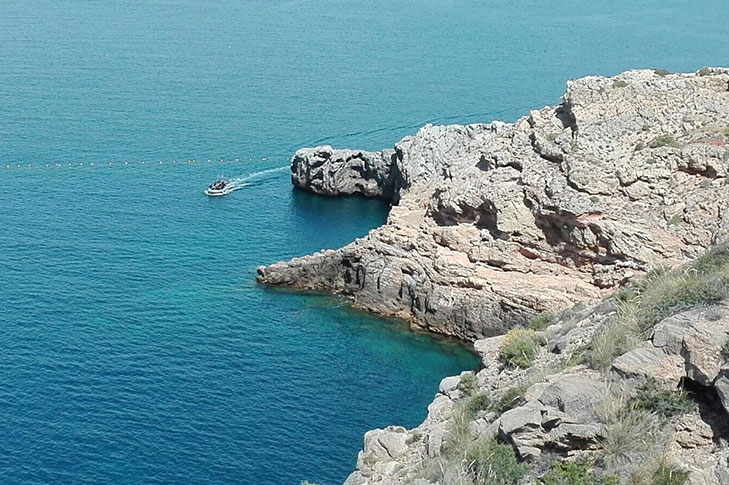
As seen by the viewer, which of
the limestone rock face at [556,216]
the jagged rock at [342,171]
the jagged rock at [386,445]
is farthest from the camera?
the jagged rock at [342,171]

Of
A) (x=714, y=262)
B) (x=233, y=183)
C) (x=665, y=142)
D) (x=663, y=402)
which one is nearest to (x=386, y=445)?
(x=714, y=262)

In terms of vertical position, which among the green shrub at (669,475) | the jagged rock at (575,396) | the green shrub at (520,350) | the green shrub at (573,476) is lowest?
the green shrub at (520,350)

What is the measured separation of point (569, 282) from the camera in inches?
2539

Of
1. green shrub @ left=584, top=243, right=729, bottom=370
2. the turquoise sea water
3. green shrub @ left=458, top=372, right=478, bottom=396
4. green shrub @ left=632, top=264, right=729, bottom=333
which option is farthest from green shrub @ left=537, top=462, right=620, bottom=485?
the turquoise sea water

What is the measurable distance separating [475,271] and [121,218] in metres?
35.4

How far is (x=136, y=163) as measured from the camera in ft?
339

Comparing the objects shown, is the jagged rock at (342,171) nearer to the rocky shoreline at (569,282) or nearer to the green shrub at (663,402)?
the rocky shoreline at (569,282)

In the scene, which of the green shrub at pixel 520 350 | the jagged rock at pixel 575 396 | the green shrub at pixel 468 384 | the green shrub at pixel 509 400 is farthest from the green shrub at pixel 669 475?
the green shrub at pixel 468 384

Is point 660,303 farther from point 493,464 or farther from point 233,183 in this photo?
point 233,183

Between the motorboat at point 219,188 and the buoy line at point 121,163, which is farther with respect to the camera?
the buoy line at point 121,163

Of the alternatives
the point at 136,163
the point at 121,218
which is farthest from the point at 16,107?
the point at 121,218

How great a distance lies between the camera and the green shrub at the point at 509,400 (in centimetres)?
2891

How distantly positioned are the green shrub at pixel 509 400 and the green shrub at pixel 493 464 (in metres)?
2.31

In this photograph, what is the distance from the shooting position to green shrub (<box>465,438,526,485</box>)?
25.1 meters
